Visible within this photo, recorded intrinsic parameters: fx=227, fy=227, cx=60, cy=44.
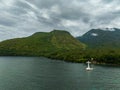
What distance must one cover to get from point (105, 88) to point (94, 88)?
6257 millimetres

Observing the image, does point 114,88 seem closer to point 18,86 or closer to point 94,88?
point 94,88

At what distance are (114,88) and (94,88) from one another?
36.6 ft

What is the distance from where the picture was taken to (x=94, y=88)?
118750 millimetres

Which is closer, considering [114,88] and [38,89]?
[38,89]

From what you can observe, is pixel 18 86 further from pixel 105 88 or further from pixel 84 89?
pixel 105 88

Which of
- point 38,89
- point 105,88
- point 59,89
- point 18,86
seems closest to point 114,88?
point 105,88

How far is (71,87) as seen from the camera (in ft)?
392

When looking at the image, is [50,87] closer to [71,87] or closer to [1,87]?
[71,87]

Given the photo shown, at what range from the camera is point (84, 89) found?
115 m

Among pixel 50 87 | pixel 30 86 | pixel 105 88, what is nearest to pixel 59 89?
pixel 50 87

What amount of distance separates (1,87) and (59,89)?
2978cm

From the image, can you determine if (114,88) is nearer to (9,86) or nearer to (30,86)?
(30,86)

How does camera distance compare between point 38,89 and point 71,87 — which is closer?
point 38,89

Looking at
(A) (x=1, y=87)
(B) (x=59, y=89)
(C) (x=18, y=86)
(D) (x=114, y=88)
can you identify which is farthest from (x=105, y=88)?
(A) (x=1, y=87)
